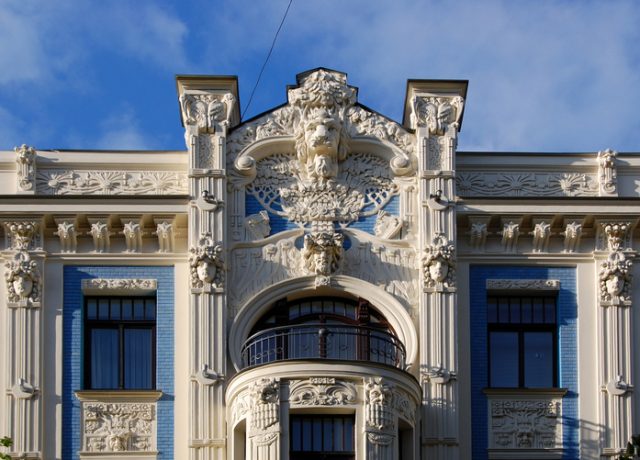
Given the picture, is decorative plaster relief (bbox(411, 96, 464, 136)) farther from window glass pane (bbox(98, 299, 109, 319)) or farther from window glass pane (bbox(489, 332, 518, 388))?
window glass pane (bbox(98, 299, 109, 319))

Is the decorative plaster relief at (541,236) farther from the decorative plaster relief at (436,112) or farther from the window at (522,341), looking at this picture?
the decorative plaster relief at (436,112)

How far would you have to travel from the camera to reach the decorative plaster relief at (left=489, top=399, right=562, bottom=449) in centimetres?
4481

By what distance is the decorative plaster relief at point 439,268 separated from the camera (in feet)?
150

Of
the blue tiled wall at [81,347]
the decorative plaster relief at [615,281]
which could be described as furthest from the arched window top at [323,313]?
the decorative plaster relief at [615,281]

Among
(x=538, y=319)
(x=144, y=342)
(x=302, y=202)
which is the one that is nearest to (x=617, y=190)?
(x=538, y=319)

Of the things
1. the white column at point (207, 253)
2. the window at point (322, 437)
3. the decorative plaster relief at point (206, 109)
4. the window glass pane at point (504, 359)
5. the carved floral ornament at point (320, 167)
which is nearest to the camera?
the window at point (322, 437)

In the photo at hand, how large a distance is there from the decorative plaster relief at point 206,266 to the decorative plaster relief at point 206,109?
2759mm

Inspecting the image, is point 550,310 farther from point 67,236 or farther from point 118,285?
point 67,236

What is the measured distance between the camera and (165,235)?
46094 mm

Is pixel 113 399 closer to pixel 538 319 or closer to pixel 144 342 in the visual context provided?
pixel 144 342

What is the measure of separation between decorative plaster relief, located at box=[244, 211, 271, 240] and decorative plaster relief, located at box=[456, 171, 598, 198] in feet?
13.6

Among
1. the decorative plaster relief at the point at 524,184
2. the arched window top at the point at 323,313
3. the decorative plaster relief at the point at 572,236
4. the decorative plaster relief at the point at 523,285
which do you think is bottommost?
the arched window top at the point at 323,313

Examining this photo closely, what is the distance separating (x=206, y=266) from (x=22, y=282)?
12.3 feet

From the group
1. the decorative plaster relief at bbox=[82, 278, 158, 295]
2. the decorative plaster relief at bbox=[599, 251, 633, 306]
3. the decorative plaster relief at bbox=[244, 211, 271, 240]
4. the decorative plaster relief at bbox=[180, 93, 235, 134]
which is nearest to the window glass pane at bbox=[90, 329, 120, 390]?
the decorative plaster relief at bbox=[82, 278, 158, 295]
